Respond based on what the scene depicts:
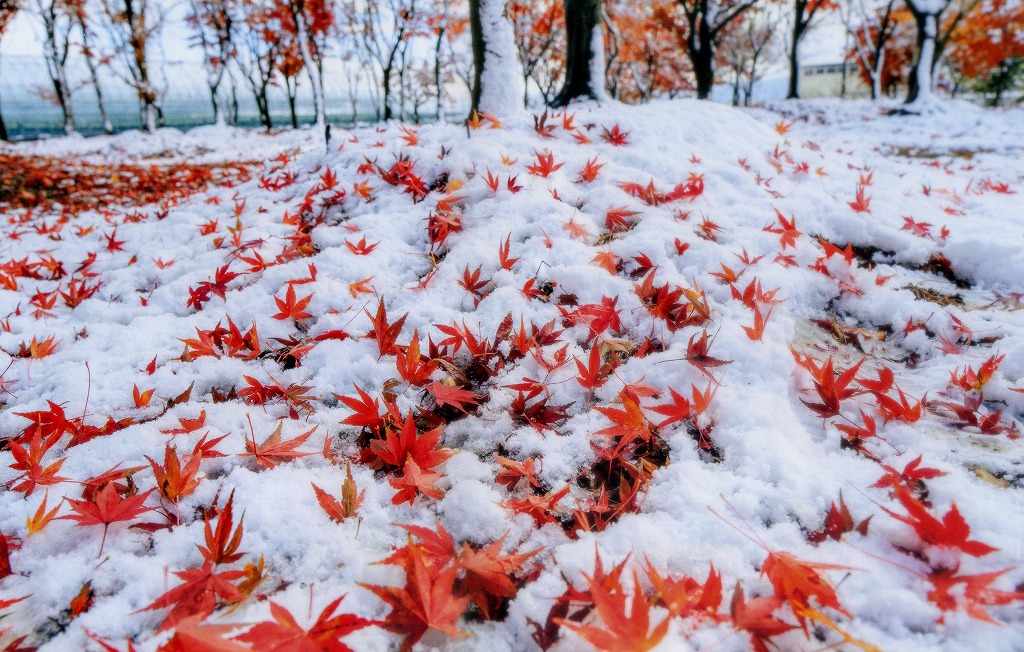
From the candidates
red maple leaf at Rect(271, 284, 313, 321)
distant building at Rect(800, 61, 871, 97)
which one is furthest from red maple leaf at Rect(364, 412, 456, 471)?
distant building at Rect(800, 61, 871, 97)

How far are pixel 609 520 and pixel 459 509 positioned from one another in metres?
0.34

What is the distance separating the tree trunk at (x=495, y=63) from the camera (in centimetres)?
387

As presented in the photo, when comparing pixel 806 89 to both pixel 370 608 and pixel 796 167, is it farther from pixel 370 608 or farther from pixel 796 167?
pixel 370 608

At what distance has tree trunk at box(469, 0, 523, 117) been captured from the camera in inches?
152

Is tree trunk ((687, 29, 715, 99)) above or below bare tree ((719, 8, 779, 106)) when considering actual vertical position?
below

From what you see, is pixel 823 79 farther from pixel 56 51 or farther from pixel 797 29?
pixel 56 51

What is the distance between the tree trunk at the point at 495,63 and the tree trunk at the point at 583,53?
88cm

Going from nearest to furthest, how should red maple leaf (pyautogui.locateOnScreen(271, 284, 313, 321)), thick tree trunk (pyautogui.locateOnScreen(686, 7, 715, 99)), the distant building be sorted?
red maple leaf (pyautogui.locateOnScreen(271, 284, 313, 321)), thick tree trunk (pyautogui.locateOnScreen(686, 7, 715, 99)), the distant building

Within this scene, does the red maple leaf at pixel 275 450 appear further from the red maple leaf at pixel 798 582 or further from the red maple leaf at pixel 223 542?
the red maple leaf at pixel 798 582

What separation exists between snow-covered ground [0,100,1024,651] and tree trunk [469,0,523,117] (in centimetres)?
155

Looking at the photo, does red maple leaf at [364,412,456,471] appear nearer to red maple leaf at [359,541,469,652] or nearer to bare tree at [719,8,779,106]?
red maple leaf at [359,541,469,652]

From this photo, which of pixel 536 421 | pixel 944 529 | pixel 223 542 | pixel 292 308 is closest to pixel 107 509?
pixel 223 542

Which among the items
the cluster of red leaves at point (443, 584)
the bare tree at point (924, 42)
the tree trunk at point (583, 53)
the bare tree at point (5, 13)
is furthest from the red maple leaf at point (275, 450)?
the bare tree at point (924, 42)

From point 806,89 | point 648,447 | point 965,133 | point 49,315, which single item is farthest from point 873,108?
point 806,89
